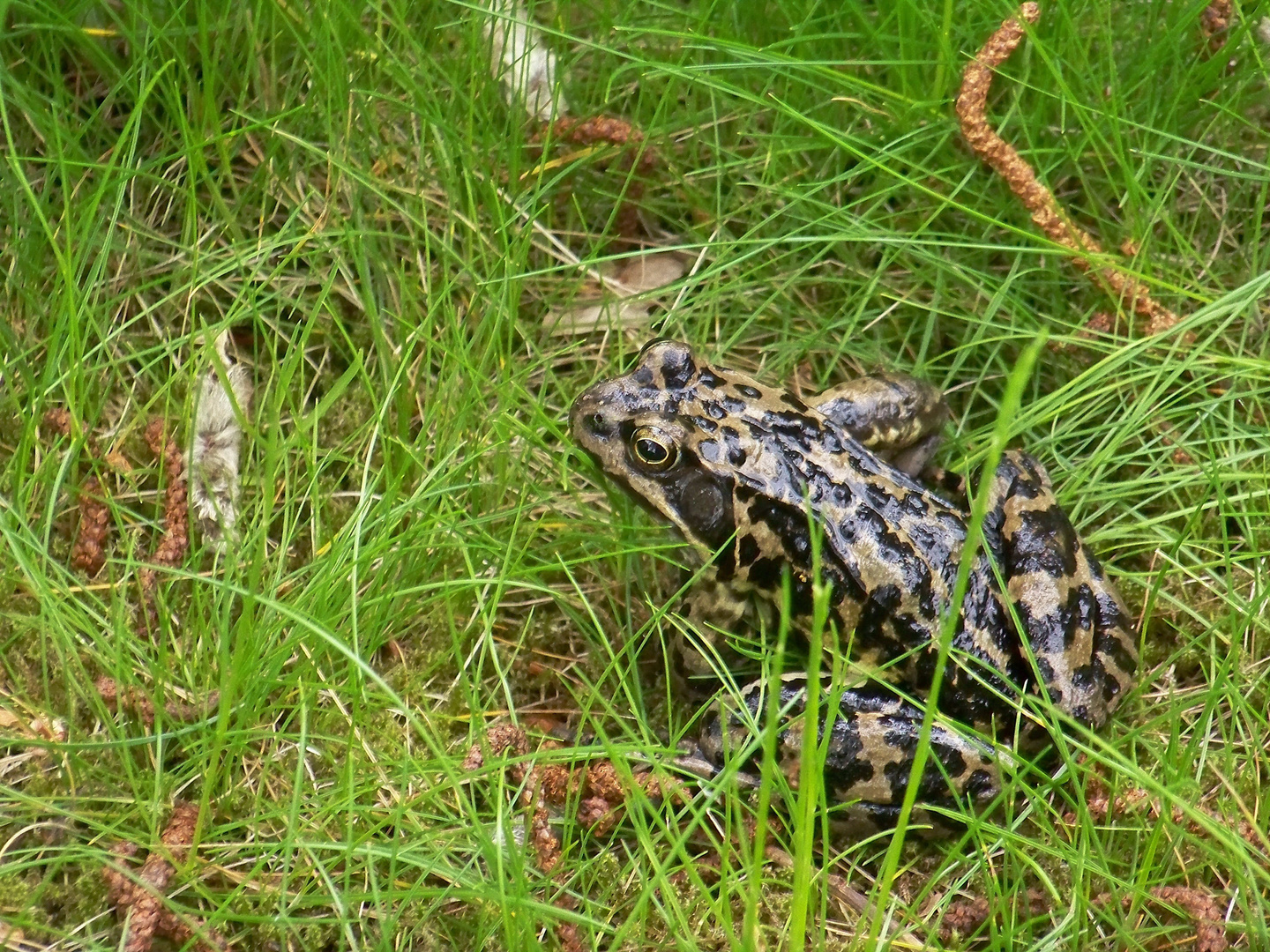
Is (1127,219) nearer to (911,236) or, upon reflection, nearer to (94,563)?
(911,236)

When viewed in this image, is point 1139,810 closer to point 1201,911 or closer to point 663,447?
point 1201,911

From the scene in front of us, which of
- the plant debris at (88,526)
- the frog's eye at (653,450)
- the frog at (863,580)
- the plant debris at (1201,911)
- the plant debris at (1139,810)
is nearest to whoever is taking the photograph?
the plant debris at (1201,911)

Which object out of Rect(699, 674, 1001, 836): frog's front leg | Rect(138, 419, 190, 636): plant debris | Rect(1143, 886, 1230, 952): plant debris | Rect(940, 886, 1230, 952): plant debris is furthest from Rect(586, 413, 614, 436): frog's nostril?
Rect(1143, 886, 1230, 952): plant debris

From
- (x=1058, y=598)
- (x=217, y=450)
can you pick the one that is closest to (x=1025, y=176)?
(x=1058, y=598)

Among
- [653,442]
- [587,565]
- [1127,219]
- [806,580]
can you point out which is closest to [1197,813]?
[806,580]

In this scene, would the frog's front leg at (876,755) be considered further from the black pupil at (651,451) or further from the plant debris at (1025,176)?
the plant debris at (1025,176)

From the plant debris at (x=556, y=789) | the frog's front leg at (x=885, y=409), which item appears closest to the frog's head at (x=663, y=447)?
the frog's front leg at (x=885, y=409)

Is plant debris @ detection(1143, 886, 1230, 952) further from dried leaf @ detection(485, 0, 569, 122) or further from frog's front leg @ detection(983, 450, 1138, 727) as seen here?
dried leaf @ detection(485, 0, 569, 122)

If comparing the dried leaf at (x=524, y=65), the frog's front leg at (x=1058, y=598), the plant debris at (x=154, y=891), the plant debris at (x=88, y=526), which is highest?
the dried leaf at (x=524, y=65)
